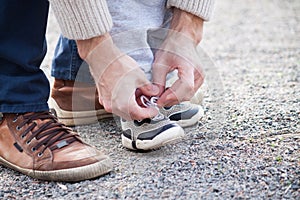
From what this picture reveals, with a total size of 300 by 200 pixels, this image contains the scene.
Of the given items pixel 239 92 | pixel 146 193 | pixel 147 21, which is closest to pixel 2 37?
pixel 147 21

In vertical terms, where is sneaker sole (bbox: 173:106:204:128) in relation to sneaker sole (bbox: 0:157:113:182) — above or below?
below

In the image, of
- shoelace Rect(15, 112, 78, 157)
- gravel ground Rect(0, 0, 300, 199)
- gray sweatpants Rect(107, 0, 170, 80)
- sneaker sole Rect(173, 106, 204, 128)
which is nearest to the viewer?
gravel ground Rect(0, 0, 300, 199)

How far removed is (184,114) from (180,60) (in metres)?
0.26

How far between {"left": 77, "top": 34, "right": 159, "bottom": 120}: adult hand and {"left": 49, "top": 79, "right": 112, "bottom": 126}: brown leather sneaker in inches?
13.5

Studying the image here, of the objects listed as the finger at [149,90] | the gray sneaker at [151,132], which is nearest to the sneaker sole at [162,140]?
the gray sneaker at [151,132]

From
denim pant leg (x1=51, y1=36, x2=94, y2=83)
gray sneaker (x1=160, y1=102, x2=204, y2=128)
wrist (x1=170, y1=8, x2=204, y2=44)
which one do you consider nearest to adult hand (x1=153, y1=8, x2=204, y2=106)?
wrist (x1=170, y1=8, x2=204, y2=44)

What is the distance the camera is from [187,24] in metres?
1.48

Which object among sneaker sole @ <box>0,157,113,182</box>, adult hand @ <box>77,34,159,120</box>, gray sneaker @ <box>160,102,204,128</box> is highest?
adult hand @ <box>77,34,159,120</box>

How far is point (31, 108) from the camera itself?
145cm

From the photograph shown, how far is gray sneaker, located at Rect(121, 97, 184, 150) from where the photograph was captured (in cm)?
142

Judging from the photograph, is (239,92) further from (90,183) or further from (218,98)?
(90,183)

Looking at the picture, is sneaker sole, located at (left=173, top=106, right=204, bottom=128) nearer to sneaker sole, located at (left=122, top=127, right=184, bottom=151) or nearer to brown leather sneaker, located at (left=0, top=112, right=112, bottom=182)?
sneaker sole, located at (left=122, top=127, right=184, bottom=151)

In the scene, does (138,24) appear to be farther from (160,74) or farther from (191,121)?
(191,121)

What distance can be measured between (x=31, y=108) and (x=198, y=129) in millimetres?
491
